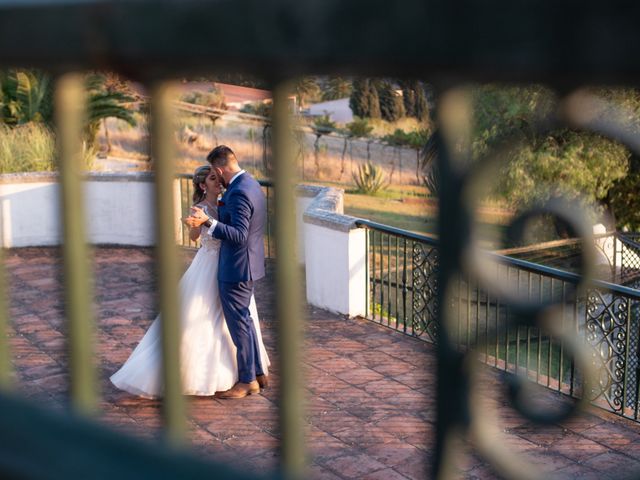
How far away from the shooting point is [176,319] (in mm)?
1062

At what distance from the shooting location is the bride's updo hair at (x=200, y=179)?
6617 mm

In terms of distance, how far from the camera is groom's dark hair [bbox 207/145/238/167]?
20.8 feet

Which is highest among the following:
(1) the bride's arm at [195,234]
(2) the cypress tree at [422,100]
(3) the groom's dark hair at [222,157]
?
(2) the cypress tree at [422,100]

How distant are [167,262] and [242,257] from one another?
546 cm

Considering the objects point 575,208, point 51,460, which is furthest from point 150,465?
point 575,208

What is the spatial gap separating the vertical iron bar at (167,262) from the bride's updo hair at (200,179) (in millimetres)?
5553

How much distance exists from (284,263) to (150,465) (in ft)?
0.75

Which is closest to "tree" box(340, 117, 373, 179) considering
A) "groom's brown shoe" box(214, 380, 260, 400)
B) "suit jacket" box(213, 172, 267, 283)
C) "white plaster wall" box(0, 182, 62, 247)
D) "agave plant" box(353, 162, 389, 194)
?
"agave plant" box(353, 162, 389, 194)

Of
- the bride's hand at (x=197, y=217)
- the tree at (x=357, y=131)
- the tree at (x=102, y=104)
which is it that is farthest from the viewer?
the tree at (x=357, y=131)

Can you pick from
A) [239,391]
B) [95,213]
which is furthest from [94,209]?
[239,391]

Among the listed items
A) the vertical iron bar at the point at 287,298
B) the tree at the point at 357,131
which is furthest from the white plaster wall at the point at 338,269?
the tree at the point at 357,131

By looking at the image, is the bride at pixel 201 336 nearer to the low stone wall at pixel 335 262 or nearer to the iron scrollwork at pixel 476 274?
the low stone wall at pixel 335 262

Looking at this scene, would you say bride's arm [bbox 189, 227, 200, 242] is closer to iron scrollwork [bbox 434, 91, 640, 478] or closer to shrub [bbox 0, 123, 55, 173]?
iron scrollwork [bbox 434, 91, 640, 478]

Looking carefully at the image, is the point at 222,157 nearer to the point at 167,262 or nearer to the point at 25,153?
the point at 167,262
